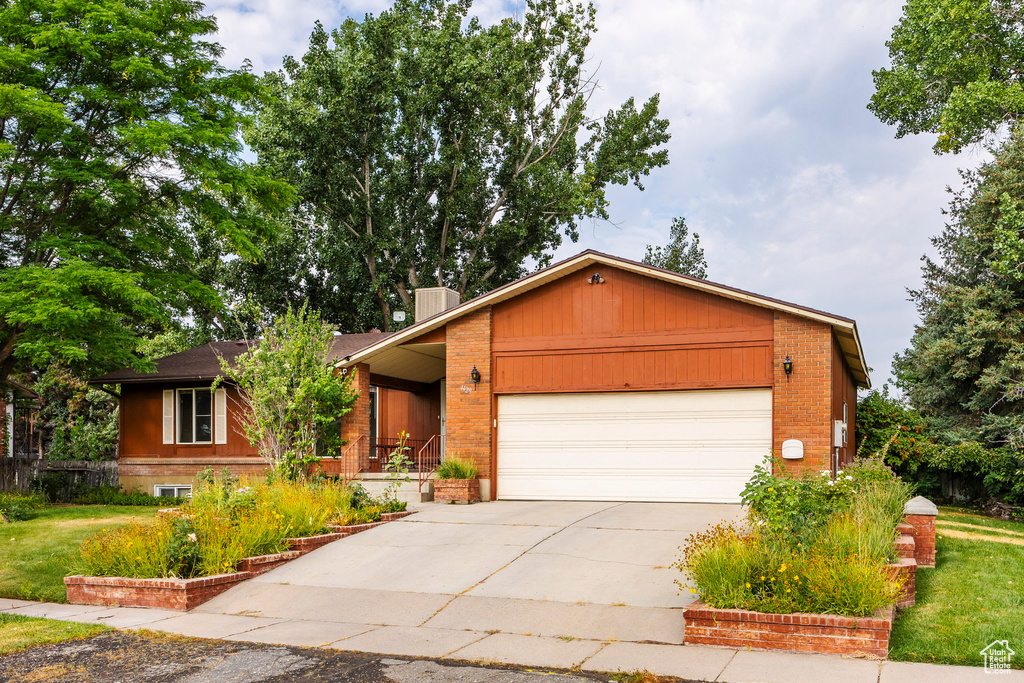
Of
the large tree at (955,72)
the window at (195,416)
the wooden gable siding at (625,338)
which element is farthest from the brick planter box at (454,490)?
the large tree at (955,72)

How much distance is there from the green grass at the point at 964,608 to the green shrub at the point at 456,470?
8.58m

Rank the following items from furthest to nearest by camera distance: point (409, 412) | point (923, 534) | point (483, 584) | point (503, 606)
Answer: point (409, 412)
point (923, 534)
point (483, 584)
point (503, 606)

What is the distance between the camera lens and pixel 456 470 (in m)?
17.0

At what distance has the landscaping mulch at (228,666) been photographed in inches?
279

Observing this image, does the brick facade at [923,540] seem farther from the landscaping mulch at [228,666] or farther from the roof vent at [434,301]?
the roof vent at [434,301]

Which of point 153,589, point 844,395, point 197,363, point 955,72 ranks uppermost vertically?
point 955,72

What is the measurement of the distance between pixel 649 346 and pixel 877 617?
934 cm

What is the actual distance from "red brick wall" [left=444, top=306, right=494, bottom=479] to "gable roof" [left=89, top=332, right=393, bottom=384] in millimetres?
5202

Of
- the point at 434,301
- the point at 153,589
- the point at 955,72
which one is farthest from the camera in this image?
the point at 955,72

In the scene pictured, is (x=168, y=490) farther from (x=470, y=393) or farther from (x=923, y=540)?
(x=923, y=540)

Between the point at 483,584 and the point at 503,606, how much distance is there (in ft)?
2.95

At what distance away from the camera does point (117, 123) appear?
70.8 ft

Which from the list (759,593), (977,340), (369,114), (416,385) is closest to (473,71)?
(369,114)

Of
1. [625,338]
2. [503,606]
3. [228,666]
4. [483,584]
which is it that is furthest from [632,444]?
[228,666]
